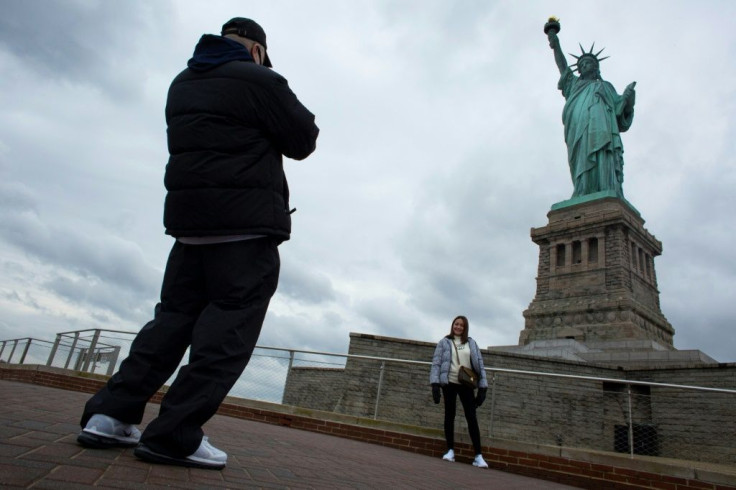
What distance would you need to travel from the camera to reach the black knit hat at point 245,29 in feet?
9.42

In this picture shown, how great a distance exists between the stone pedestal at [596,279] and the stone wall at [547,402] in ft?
24.7

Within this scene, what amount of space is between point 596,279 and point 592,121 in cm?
835

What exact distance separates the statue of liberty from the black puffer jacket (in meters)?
24.6

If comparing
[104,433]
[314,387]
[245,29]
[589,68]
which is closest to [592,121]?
[589,68]

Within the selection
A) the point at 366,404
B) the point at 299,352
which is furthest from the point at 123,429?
the point at 366,404

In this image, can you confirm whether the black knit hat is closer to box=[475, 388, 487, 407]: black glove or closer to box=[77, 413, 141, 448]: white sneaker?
box=[77, 413, 141, 448]: white sneaker

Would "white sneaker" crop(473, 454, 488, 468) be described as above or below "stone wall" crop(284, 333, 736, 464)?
below

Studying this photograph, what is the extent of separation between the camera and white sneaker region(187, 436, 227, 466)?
93.0 inches

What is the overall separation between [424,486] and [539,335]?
20.4 metres

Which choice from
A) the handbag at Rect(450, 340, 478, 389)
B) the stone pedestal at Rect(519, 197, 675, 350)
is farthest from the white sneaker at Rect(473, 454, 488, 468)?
the stone pedestal at Rect(519, 197, 675, 350)

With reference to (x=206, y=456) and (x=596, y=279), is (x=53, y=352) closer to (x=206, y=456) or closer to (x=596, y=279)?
(x=206, y=456)

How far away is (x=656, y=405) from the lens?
442 inches

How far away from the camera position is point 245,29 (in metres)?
2.88

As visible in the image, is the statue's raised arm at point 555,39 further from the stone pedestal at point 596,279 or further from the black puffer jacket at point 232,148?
the black puffer jacket at point 232,148
